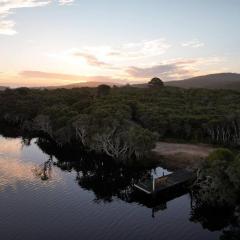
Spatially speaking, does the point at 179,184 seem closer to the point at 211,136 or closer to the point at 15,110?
the point at 211,136

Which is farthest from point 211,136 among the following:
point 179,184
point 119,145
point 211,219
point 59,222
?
point 59,222

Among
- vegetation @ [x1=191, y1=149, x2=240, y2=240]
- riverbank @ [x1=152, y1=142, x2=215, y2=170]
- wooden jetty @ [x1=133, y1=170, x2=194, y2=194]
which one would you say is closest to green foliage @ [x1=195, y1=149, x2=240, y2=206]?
vegetation @ [x1=191, y1=149, x2=240, y2=240]

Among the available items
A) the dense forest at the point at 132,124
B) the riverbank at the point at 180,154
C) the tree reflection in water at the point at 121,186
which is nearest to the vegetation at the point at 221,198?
the tree reflection in water at the point at 121,186

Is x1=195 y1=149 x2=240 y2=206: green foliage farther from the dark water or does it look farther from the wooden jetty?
the wooden jetty

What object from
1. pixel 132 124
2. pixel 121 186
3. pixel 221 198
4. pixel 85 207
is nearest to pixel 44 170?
pixel 121 186

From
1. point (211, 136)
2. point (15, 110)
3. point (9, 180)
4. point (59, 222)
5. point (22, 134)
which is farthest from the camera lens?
point (15, 110)

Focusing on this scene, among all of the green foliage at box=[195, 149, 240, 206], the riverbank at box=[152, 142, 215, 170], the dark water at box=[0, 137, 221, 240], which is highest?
the green foliage at box=[195, 149, 240, 206]
